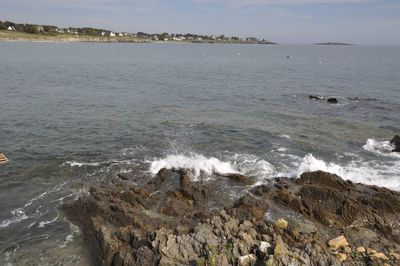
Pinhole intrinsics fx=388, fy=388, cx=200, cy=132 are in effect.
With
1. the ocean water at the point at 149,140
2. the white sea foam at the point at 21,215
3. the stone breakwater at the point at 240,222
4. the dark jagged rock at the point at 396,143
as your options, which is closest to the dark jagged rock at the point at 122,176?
the ocean water at the point at 149,140

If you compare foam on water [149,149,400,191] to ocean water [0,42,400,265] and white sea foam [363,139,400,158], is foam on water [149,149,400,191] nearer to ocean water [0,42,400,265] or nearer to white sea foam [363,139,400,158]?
ocean water [0,42,400,265]

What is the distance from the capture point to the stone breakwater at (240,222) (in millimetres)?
16375

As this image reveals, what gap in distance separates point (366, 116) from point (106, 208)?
38492mm

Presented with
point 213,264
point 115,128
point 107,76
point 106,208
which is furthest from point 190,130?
point 107,76

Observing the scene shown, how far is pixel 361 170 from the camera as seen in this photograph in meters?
30.5

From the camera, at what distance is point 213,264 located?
15531mm

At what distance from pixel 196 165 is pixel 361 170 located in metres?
13.0

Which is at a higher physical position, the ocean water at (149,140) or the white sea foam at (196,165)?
the white sea foam at (196,165)

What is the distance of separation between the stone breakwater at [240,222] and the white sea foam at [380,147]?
10076mm

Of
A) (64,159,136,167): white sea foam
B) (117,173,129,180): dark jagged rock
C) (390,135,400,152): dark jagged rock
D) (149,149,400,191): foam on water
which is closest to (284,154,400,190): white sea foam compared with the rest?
(149,149,400,191): foam on water

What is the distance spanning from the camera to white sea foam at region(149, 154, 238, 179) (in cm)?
2919

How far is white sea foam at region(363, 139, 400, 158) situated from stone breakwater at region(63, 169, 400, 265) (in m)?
10.1

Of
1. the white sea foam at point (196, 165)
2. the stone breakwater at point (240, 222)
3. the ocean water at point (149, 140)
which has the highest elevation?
the stone breakwater at point (240, 222)

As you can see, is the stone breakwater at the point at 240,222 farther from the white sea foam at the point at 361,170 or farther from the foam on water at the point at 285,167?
the white sea foam at the point at 361,170
